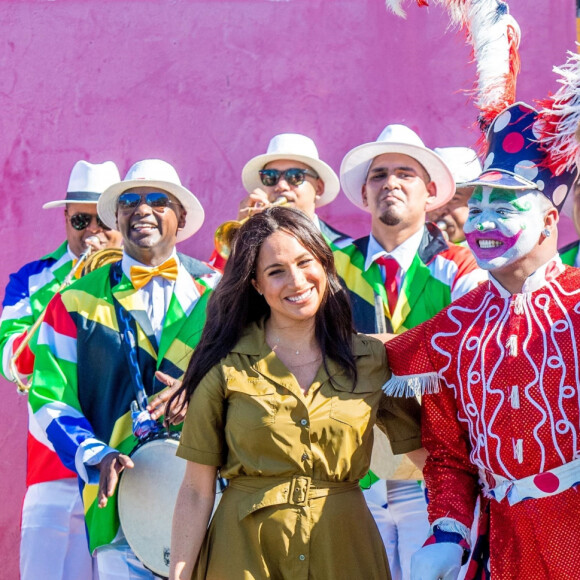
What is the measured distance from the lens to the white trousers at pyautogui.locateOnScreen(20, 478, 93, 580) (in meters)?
5.52

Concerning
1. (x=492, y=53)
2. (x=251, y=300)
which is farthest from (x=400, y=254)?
(x=251, y=300)

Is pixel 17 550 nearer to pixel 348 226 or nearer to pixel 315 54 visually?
pixel 348 226

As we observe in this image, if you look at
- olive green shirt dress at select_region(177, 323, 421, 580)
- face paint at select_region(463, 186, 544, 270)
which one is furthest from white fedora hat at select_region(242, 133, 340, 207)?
olive green shirt dress at select_region(177, 323, 421, 580)

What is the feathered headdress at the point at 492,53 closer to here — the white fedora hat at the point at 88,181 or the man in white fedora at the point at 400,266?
the man in white fedora at the point at 400,266

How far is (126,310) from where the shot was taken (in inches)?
201

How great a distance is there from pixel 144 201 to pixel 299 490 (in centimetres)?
234

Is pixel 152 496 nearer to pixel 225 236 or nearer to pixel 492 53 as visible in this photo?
pixel 225 236

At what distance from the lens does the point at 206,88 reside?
699 centimetres

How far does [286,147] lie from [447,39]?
1.55 metres

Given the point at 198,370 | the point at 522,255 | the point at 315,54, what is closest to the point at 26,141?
the point at 315,54

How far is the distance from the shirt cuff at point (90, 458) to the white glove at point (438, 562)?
1.64 metres

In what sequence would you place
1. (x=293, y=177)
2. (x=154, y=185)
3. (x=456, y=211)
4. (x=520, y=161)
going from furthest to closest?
1. (x=456, y=211)
2. (x=293, y=177)
3. (x=154, y=185)
4. (x=520, y=161)

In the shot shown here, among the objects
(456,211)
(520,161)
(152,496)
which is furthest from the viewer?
(456,211)

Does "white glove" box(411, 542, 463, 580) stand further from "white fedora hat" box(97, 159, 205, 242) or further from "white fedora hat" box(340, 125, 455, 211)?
"white fedora hat" box(97, 159, 205, 242)
